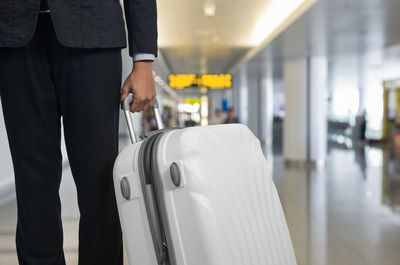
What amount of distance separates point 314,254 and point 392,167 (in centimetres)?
833

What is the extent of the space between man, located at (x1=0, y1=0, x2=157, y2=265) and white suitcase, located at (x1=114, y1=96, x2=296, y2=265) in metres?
0.11

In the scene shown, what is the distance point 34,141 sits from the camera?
1303 millimetres

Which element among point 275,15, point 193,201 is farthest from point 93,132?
point 275,15

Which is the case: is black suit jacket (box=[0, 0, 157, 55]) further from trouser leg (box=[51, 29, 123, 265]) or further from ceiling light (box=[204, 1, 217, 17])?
ceiling light (box=[204, 1, 217, 17])

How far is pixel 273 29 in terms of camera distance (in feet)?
34.0

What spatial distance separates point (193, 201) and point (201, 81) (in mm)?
16446

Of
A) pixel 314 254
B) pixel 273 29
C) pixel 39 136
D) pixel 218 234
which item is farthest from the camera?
pixel 273 29

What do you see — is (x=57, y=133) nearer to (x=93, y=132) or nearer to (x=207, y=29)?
(x=93, y=132)

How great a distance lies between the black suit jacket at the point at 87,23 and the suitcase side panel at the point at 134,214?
345 mm


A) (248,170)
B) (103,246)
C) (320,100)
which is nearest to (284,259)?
(248,170)

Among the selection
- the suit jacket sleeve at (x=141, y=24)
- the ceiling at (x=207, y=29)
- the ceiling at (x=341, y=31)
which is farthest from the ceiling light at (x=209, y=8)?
the suit jacket sleeve at (x=141, y=24)

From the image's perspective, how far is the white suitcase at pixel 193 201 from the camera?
110cm

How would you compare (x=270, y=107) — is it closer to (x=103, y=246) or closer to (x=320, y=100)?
(x=320, y=100)

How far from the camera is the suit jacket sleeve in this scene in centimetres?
134
